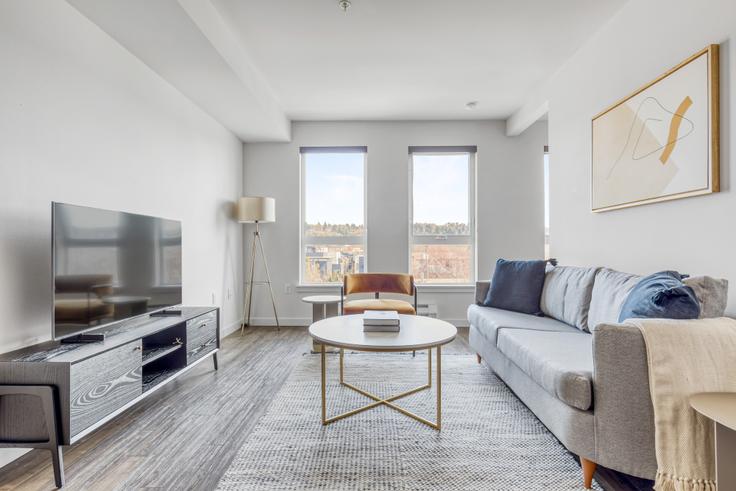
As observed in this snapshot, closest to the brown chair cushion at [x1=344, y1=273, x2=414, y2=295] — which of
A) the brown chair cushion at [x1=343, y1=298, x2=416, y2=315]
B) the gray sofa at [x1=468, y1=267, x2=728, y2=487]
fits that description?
the brown chair cushion at [x1=343, y1=298, x2=416, y2=315]

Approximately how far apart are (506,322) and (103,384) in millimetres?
2373

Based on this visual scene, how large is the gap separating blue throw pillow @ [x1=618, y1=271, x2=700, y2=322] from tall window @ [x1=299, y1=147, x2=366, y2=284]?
3.26 meters

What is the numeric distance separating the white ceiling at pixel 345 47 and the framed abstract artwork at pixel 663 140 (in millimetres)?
773

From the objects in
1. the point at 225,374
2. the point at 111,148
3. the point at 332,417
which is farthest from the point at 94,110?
the point at 332,417

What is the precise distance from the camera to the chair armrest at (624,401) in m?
1.42

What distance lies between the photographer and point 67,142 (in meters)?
2.09

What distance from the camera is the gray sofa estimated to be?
1.42 meters

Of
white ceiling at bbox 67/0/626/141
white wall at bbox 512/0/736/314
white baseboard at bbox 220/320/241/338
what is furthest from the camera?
white baseboard at bbox 220/320/241/338

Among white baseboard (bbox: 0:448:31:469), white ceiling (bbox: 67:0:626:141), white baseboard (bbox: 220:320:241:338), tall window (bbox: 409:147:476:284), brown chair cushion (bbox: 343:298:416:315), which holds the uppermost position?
white ceiling (bbox: 67:0:626:141)

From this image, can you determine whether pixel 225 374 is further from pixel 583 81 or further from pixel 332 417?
pixel 583 81

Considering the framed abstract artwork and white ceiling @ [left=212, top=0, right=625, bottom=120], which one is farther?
white ceiling @ [left=212, top=0, right=625, bottom=120]

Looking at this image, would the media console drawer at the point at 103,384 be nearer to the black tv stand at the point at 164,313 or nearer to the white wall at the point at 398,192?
the black tv stand at the point at 164,313

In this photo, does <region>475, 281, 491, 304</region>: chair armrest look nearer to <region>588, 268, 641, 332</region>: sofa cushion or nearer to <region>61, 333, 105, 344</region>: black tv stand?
<region>588, 268, 641, 332</region>: sofa cushion

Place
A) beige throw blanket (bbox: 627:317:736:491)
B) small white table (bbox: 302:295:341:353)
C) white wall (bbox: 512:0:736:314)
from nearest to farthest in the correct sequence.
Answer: beige throw blanket (bbox: 627:317:736:491) < white wall (bbox: 512:0:736:314) < small white table (bbox: 302:295:341:353)
